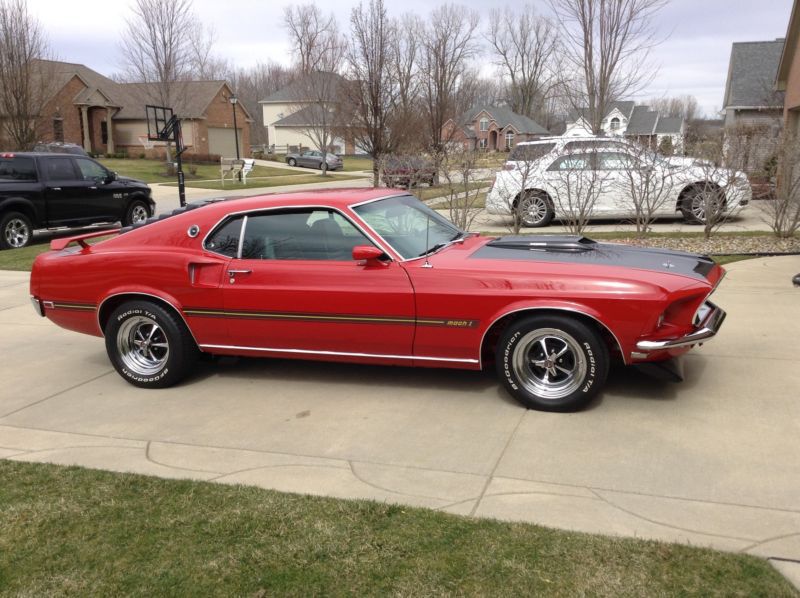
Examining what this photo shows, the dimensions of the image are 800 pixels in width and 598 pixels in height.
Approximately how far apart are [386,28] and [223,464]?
20.2m

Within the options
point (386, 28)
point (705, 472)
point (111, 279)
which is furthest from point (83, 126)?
point (705, 472)

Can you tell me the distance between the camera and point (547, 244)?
5.24 m

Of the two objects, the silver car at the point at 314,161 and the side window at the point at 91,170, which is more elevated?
the side window at the point at 91,170

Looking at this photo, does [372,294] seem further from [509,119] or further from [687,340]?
[509,119]

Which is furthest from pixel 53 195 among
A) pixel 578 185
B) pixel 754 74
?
pixel 754 74

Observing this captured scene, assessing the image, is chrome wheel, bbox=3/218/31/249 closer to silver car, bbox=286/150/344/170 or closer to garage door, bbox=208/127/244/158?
silver car, bbox=286/150/344/170

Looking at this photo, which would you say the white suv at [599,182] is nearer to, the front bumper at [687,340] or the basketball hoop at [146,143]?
the front bumper at [687,340]

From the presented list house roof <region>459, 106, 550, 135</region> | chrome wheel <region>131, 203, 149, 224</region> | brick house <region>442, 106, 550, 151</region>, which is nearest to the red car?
chrome wheel <region>131, 203, 149, 224</region>

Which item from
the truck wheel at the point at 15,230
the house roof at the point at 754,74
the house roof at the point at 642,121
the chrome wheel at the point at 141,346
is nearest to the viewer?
the chrome wheel at the point at 141,346

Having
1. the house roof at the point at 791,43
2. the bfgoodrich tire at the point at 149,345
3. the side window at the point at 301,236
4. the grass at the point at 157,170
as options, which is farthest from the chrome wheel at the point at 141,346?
the grass at the point at 157,170

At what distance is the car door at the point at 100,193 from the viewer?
47.6ft

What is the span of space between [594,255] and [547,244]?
1.44ft

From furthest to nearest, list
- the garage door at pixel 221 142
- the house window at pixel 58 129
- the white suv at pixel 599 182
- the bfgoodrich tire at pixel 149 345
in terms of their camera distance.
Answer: the garage door at pixel 221 142 → the house window at pixel 58 129 → the white suv at pixel 599 182 → the bfgoodrich tire at pixel 149 345

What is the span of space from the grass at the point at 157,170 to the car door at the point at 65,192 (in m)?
21.3
